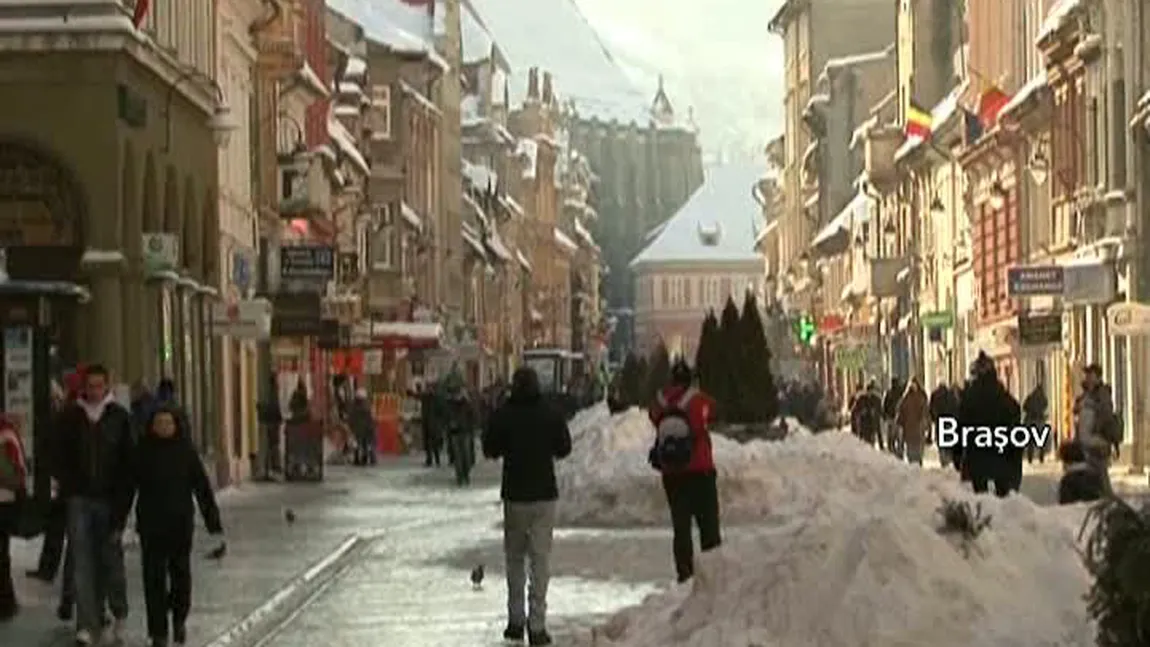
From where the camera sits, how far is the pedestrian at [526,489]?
21973 millimetres

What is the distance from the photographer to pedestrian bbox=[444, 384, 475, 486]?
56.7 meters

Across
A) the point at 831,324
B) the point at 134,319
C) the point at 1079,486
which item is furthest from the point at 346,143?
the point at 1079,486

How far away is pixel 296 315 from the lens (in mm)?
62156

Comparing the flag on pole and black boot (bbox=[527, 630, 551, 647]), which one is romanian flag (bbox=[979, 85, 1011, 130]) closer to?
the flag on pole

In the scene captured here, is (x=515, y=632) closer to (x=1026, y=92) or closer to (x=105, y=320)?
(x=105, y=320)

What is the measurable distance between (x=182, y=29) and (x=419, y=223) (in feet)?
213

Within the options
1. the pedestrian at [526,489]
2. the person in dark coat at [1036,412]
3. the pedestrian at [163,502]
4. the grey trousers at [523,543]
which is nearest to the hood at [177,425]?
the pedestrian at [163,502]

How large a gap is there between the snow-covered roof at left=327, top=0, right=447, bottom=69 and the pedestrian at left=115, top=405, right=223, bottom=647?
8751 centimetres

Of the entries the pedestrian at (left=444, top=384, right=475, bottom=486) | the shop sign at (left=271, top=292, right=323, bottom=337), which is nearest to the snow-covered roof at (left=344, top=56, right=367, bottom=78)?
the shop sign at (left=271, top=292, right=323, bottom=337)

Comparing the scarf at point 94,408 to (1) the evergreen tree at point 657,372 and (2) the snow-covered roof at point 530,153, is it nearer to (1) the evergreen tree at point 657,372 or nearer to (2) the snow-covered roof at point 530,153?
(1) the evergreen tree at point 657,372

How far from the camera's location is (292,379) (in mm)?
69188

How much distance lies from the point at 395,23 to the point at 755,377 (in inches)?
3054

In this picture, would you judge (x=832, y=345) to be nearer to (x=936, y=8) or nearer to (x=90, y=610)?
(x=936, y=8)

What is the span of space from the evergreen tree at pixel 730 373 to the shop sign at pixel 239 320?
27.6 ft
